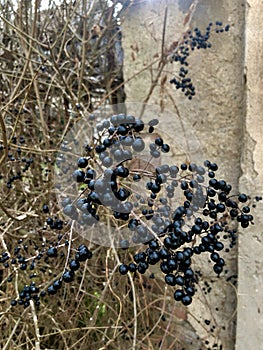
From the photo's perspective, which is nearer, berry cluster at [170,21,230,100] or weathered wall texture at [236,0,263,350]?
weathered wall texture at [236,0,263,350]

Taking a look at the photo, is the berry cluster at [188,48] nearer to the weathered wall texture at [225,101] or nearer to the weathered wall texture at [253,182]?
the weathered wall texture at [225,101]

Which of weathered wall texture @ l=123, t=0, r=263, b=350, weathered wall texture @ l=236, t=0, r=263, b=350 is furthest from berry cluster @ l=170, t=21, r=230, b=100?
weathered wall texture @ l=236, t=0, r=263, b=350

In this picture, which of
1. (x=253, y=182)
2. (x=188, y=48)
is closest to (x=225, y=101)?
(x=188, y=48)

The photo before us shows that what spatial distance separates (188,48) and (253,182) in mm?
499

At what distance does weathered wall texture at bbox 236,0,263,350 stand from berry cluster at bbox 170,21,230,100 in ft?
0.49

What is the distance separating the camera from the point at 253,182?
4.14 feet

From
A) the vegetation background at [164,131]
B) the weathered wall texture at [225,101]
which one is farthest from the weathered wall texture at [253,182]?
the vegetation background at [164,131]

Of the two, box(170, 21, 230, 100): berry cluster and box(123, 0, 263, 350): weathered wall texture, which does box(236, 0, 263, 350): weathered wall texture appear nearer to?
box(123, 0, 263, 350): weathered wall texture

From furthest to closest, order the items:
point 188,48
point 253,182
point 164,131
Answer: point 164,131 → point 188,48 → point 253,182

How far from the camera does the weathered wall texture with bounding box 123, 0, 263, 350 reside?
125 cm

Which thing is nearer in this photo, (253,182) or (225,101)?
(253,182)

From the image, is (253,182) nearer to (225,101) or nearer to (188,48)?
(225,101)

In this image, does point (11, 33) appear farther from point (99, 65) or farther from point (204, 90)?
point (204, 90)

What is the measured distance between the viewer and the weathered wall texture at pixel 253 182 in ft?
4.05
